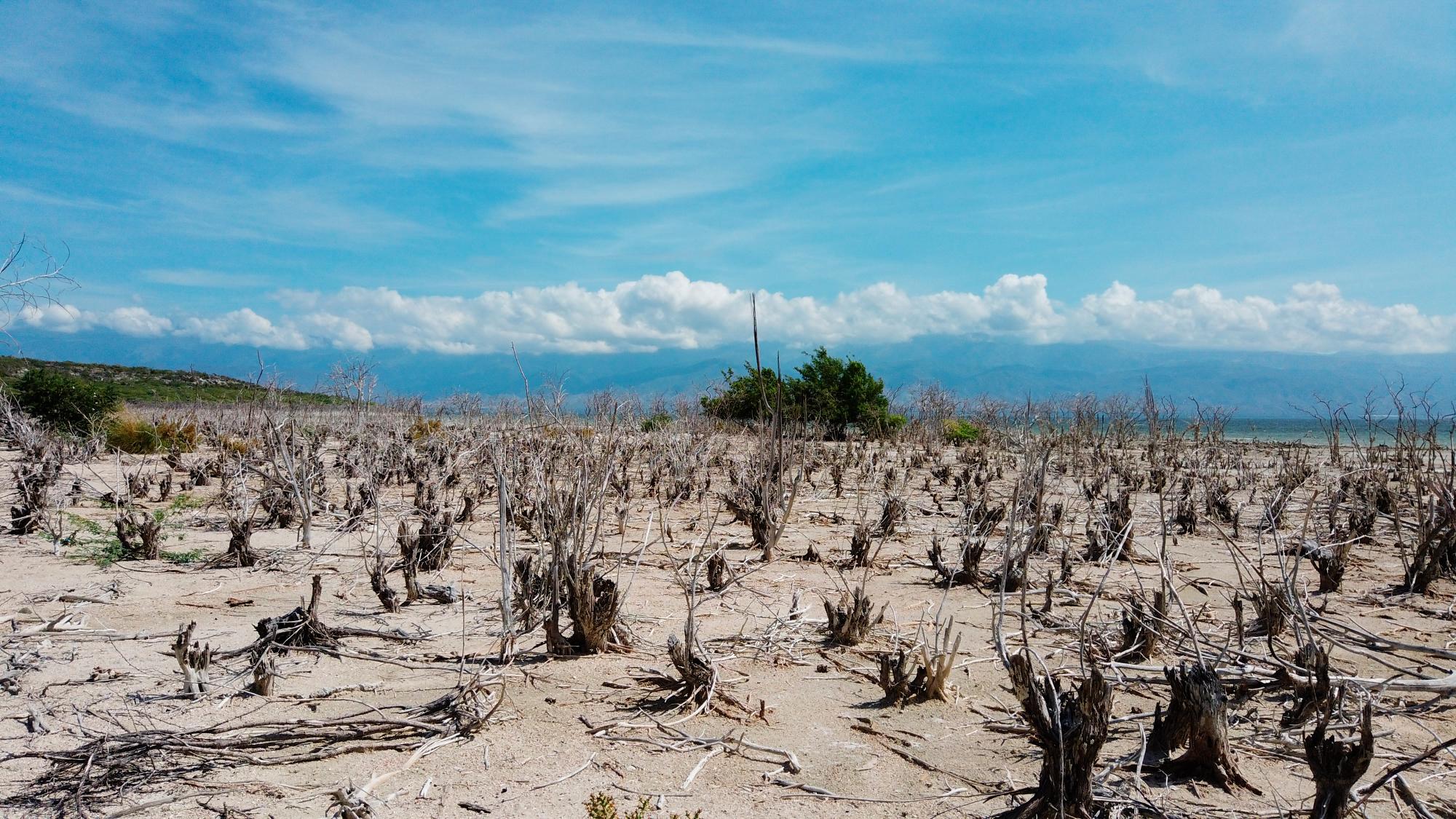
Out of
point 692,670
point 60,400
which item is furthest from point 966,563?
point 60,400

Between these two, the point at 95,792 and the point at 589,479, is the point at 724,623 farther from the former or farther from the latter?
the point at 95,792

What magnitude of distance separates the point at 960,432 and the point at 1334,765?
68.9 ft

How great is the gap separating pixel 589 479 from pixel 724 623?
5.02ft

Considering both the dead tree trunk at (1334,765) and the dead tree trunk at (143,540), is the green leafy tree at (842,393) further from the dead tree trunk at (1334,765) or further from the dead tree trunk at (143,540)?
the dead tree trunk at (1334,765)

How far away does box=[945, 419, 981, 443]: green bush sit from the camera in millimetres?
22297

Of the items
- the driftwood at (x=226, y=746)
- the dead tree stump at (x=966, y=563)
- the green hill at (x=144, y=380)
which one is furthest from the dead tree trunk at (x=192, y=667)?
the green hill at (x=144, y=380)

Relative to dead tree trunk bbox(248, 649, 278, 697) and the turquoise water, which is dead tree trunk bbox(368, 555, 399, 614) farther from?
the turquoise water

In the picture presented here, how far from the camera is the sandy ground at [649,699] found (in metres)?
3.22

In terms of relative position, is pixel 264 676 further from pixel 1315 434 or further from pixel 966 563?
pixel 1315 434

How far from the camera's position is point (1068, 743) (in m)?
2.79

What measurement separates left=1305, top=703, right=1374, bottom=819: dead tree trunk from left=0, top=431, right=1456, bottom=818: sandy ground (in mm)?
270

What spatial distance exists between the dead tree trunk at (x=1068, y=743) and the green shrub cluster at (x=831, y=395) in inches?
814

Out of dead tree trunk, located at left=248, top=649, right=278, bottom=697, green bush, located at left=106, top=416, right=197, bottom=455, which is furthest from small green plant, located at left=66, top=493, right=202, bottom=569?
green bush, located at left=106, top=416, right=197, bottom=455

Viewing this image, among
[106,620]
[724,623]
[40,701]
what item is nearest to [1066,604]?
[724,623]
